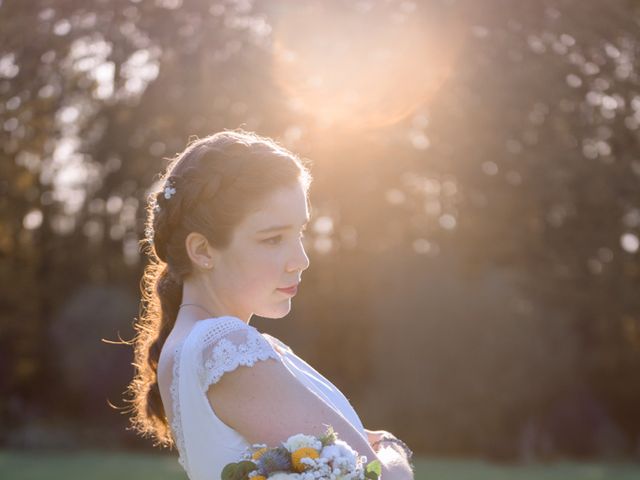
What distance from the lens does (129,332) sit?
20.2 m

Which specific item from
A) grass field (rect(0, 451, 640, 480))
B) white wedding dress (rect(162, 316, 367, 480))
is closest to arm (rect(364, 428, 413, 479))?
white wedding dress (rect(162, 316, 367, 480))

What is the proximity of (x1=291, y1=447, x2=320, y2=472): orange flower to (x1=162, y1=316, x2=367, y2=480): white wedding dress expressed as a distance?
21 cm

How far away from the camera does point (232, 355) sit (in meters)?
2.50

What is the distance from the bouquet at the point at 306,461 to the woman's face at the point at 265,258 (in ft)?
1.44

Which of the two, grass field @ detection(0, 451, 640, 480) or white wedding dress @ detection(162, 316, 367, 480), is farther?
grass field @ detection(0, 451, 640, 480)

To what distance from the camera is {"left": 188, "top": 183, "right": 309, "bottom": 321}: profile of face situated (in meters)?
2.70

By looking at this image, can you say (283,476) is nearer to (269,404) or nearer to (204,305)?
(269,404)

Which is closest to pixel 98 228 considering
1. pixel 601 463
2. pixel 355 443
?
pixel 601 463

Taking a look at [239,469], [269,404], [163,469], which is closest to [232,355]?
[269,404]

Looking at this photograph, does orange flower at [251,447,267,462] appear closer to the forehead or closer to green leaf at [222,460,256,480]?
green leaf at [222,460,256,480]

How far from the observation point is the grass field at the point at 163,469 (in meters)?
16.2

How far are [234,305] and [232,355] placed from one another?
0.29 metres

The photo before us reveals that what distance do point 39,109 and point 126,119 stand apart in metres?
0.84

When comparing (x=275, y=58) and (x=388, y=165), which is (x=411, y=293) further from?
(x=275, y=58)
